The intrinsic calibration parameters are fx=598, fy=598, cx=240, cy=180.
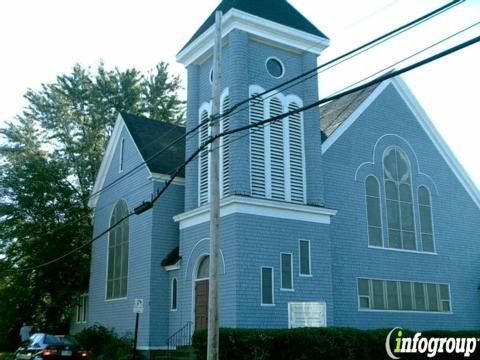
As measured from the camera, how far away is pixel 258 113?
74.9 feet

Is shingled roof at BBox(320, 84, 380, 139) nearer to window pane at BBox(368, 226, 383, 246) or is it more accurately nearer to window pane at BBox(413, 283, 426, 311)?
window pane at BBox(368, 226, 383, 246)

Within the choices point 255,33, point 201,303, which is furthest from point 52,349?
point 255,33

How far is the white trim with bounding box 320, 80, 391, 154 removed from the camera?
982 inches

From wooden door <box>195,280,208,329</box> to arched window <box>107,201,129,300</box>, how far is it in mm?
5813

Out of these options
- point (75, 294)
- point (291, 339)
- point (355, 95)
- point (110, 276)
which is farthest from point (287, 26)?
point (75, 294)

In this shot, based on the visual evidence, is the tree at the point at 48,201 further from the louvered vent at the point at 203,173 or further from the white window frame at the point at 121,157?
the louvered vent at the point at 203,173

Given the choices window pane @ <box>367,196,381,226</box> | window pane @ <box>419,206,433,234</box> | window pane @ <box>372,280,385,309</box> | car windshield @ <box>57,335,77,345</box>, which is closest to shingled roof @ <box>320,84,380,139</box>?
window pane @ <box>367,196,381,226</box>

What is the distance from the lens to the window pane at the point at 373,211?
25484 millimetres

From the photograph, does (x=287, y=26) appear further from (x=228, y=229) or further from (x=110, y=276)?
(x=110, y=276)

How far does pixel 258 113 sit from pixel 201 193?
3.97 m

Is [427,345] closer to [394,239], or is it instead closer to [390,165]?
[394,239]

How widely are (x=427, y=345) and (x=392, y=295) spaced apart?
567 centimetres

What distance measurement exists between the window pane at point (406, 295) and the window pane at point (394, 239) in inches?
64.3

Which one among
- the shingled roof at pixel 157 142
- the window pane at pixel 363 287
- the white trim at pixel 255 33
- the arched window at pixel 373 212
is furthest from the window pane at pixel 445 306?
the shingled roof at pixel 157 142
